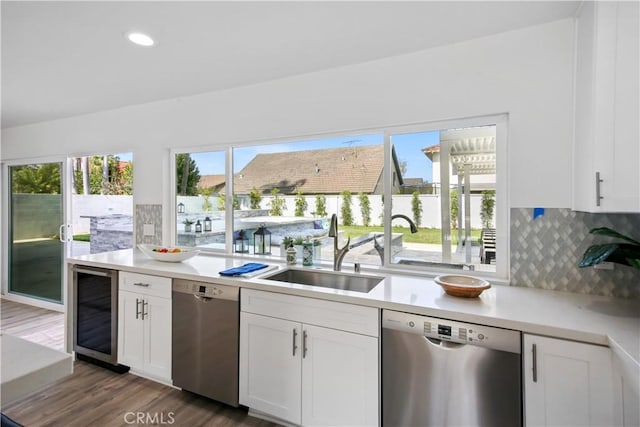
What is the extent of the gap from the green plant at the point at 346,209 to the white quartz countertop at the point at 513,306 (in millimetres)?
498

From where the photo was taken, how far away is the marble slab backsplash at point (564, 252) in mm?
1733

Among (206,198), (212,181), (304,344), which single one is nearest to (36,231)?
(206,198)

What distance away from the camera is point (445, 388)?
5.07 ft

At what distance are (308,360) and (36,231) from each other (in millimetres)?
4483

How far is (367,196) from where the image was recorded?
2521mm

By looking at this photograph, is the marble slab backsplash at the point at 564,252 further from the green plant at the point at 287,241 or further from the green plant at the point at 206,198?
the green plant at the point at 206,198

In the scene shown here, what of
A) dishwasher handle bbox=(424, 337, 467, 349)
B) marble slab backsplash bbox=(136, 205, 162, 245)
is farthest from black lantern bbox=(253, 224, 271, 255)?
dishwasher handle bbox=(424, 337, 467, 349)

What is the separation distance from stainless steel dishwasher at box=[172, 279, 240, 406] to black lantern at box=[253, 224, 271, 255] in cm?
83

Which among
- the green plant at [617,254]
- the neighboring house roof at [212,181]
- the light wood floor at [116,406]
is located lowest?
the light wood floor at [116,406]

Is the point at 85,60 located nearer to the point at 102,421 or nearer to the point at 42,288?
the point at 102,421

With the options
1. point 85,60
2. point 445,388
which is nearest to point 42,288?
point 85,60

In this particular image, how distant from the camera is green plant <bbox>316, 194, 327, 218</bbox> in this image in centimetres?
271

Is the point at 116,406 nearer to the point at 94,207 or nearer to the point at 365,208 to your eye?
the point at 365,208

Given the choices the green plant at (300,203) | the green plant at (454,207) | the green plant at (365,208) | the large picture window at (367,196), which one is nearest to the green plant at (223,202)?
the large picture window at (367,196)
